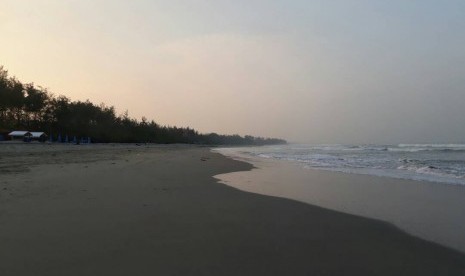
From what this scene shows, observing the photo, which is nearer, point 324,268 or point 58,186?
point 324,268

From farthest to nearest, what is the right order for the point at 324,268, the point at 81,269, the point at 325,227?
the point at 325,227 → the point at 324,268 → the point at 81,269

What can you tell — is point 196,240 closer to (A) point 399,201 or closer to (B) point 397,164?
(A) point 399,201

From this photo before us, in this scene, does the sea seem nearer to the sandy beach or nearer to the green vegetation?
the sandy beach

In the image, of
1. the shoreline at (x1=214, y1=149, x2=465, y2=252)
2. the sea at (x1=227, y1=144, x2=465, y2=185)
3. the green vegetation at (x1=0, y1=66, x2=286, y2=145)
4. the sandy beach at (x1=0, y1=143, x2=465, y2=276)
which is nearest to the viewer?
the sandy beach at (x1=0, y1=143, x2=465, y2=276)

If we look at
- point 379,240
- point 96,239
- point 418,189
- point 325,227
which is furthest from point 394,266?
point 418,189

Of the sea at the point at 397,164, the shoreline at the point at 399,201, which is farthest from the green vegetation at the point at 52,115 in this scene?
the shoreline at the point at 399,201

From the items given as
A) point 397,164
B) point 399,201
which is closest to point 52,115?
point 397,164

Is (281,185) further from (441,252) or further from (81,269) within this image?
(81,269)

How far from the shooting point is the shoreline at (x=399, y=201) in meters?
5.76

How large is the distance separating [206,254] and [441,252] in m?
2.80

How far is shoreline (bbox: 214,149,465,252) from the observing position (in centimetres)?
576

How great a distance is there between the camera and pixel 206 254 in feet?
13.7

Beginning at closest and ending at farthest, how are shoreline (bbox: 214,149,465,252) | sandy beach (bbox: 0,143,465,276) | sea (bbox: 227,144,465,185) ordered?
1. sandy beach (bbox: 0,143,465,276)
2. shoreline (bbox: 214,149,465,252)
3. sea (bbox: 227,144,465,185)

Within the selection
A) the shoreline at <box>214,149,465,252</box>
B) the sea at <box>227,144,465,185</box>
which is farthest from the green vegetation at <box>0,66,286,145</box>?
the shoreline at <box>214,149,465,252</box>
